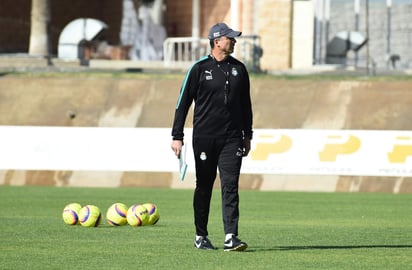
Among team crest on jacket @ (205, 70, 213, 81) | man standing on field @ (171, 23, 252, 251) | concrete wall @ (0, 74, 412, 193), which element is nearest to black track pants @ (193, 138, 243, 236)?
man standing on field @ (171, 23, 252, 251)

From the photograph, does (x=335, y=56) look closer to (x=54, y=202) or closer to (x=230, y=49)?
(x=54, y=202)

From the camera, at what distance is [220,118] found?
1268 centimetres

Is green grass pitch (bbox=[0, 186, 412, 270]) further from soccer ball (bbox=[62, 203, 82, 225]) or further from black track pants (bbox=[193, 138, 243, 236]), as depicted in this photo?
black track pants (bbox=[193, 138, 243, 236])

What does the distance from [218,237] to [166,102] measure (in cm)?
1732

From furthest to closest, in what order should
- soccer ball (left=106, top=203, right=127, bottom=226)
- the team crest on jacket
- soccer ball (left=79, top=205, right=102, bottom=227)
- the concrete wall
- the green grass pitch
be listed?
the concrete wall, soccer ball (left=106, top=203, right=127, bottom=226), soccer ball (left=79, top=205, right=102, bottom=227), the team crest on jacket, the green grass pitch

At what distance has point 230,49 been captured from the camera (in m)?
12.6

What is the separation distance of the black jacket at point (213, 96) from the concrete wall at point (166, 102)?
59.3 ft

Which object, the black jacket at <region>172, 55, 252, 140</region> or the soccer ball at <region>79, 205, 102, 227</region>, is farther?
the soccer ball at <region>79, 205, 102, 227</region>

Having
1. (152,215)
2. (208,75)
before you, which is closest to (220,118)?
(208,75)

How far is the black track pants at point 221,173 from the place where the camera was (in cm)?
1259

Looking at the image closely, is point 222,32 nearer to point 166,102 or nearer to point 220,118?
point 220,118

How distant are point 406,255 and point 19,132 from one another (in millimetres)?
16595

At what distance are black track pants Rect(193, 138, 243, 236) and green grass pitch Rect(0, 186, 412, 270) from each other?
369 millimetres

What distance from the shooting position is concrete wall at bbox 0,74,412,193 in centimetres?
3102
